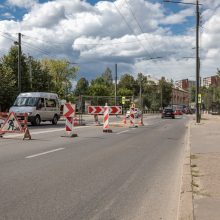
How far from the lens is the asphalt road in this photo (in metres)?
6.05

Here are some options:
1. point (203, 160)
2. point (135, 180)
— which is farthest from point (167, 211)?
point (203, 160)

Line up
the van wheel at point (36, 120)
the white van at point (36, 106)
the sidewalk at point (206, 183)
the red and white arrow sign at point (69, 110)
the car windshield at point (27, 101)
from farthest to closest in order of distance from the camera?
the car windshield at point (27, 101) → the van wheel at point (36, 120) → the white van at point (36, 106) → the red and white arrow sign at point (69, 110) → the sidewalk at point (206, 183)

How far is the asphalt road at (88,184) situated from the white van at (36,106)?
1604cm

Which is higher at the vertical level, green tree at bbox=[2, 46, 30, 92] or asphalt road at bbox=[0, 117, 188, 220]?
green tree at bbox=[2, 46, 30, 92]

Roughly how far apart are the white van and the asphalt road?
1604 centimetres

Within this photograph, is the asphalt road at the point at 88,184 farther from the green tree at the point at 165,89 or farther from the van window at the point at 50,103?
the green tree at the point at 165,89

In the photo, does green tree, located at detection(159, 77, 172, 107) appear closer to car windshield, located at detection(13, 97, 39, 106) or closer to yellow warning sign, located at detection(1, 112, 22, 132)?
car windshield, located at detection(13, 97, 39, 106)

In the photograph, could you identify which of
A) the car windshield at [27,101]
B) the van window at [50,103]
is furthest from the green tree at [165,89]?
the car windshield at [27,101]

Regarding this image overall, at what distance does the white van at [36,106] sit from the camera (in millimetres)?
29188

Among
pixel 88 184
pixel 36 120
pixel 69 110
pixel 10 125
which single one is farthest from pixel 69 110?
pixel 88 184

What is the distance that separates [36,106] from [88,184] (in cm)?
2222

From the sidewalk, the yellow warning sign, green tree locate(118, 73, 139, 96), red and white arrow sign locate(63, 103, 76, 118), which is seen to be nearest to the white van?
red and white arrow sign locate(63, 103, 76, 118)

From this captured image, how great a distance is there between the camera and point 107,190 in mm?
7598

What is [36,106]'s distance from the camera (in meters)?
29.7
